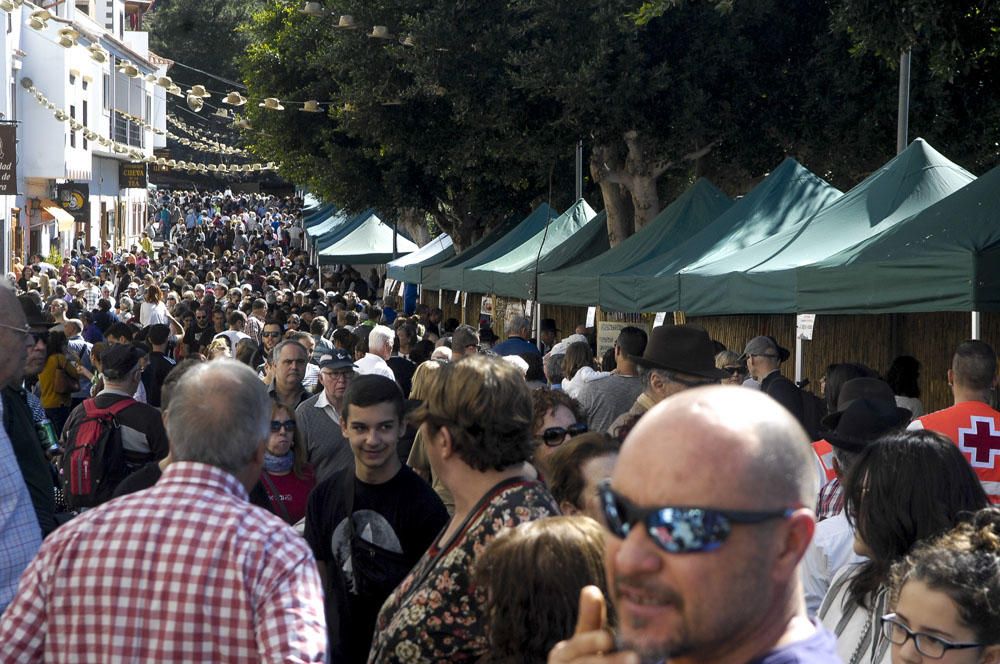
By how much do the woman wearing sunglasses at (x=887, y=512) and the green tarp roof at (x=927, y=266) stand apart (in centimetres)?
423

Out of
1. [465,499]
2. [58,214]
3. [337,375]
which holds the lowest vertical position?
[465,499]

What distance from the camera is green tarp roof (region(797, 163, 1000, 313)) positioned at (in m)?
7.84

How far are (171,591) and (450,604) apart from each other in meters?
0.70

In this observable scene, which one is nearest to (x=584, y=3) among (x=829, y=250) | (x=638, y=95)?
(x=638, y=95)

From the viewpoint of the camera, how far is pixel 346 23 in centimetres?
1836

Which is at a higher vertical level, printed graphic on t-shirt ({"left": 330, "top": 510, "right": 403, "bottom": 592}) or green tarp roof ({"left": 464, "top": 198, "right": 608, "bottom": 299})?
green tarp roof ({"left": 464, "top": 198, "right": 608, "bottom": 299})

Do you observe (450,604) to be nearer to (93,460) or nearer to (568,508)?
(568,508)

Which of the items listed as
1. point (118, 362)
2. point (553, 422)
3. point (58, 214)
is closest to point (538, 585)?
point (553, 422)

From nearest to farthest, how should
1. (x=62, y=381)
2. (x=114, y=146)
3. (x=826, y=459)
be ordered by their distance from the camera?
(x=826, y=459) → (x=62, y=381) → (x=114, y=146)

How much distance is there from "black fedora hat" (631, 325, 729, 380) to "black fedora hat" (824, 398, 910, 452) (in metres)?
1.07

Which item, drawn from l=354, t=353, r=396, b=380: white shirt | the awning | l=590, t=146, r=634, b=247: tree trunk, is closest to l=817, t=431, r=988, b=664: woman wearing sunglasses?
l=354, t=353, r=396, b=380: white shirt

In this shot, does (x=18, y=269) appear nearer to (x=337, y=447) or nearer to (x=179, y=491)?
(x=337, y=447)

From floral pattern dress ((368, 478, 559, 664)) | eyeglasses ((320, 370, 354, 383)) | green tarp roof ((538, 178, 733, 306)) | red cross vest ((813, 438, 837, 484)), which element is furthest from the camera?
green tarp roof ((538, 178, 733, 306))

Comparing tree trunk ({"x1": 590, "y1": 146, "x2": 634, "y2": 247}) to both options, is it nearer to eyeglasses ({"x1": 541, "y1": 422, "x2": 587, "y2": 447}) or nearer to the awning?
eyeglasses ({"x1": 541, "y1": 422, "x2": 587, "y2": 447})
